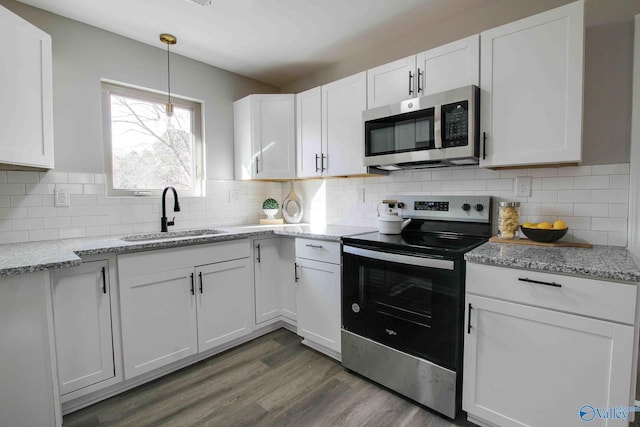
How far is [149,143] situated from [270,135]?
1.03 m

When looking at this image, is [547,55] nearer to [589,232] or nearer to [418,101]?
[418,101]

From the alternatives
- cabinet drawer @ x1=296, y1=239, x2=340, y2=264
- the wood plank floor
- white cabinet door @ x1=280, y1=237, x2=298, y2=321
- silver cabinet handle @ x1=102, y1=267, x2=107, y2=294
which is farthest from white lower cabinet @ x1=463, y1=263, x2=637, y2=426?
silver cabinet handle @ x1=102, y1=267, x2=107, y2=294

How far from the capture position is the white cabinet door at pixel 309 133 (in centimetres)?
261

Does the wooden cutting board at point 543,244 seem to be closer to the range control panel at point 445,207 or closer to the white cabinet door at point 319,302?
the range control panel at point 445,207

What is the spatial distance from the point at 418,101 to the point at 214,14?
4.85ft

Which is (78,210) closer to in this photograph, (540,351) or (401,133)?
(401,133)

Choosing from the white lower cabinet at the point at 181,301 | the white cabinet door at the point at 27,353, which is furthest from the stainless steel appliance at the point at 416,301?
the white cabinet door at the point at 27,353

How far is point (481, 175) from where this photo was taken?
2023 mm

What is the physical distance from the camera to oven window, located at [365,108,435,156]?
1881mm

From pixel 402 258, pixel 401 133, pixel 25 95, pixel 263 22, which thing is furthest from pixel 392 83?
pixel 25 95

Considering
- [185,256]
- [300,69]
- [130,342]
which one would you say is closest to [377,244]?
[185,256]

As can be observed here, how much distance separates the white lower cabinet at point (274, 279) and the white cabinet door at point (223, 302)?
0.33 ft

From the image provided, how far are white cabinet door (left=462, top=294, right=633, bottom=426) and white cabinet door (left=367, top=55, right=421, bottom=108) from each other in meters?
1.36

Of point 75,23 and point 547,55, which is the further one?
point 75,23
